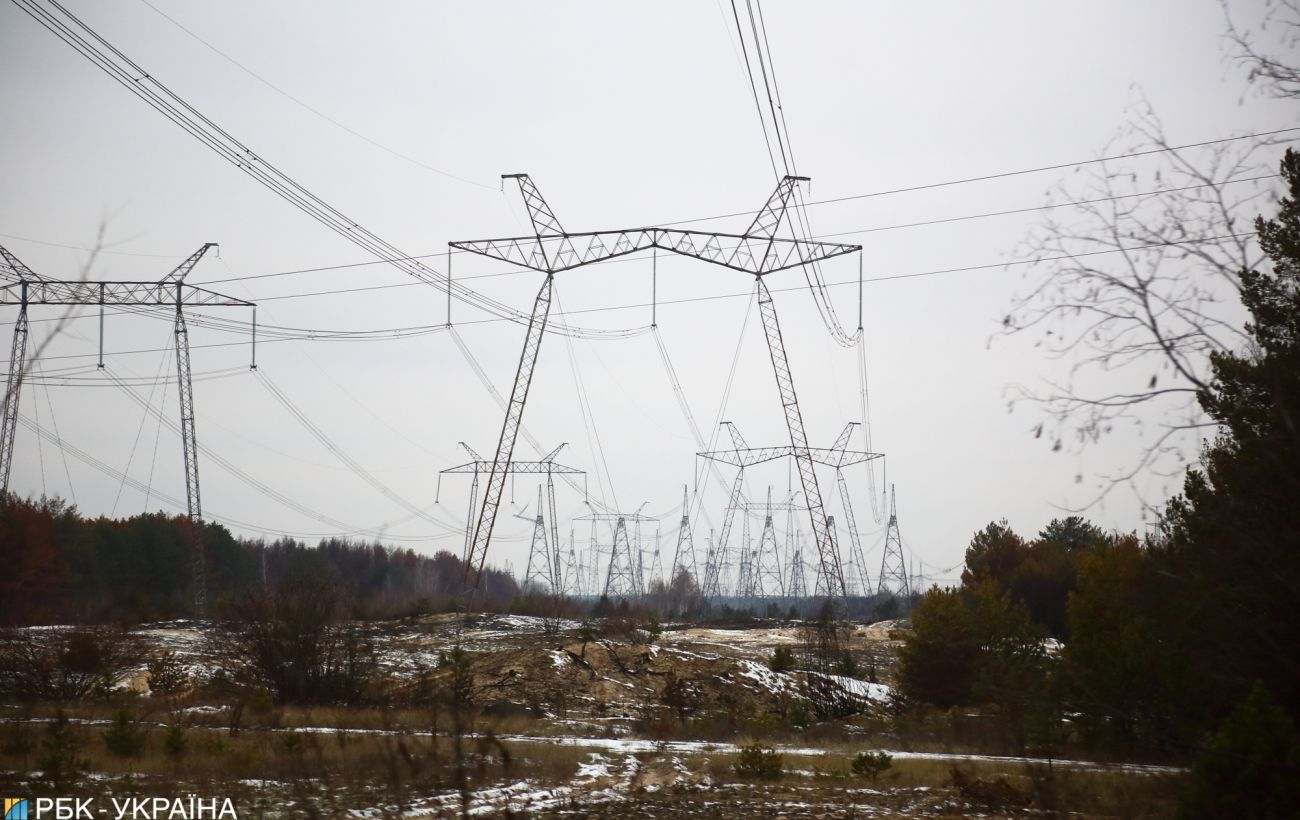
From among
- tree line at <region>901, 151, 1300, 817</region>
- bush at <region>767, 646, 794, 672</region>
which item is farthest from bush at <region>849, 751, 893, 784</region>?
bush at <region>767, 646, 794, 672</region>

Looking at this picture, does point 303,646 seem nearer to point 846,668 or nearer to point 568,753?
point 568,753

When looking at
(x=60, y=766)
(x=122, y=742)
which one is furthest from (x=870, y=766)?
(x=60, y=766)

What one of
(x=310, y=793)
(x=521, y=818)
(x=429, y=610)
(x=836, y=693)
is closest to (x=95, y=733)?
(x=310, y=793)

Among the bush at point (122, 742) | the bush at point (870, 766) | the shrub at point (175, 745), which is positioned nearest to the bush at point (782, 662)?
the bush at point (870, 766)

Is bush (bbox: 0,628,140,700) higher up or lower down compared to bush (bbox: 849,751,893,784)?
higher up

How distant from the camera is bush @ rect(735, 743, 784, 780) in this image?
61.9 feet

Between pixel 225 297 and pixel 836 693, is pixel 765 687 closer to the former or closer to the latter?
pixel 836 693

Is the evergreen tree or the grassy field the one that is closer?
the evergreen tree

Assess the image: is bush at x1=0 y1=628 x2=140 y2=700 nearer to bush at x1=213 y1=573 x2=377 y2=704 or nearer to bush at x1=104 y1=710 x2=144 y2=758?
bush at x1=213 y1=573 x2=377 y2=704

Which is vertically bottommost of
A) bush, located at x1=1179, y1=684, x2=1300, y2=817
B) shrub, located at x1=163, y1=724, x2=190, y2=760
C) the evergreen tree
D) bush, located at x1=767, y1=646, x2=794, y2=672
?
shrub, located at x1=163, y1=724, x2=190, y2=760

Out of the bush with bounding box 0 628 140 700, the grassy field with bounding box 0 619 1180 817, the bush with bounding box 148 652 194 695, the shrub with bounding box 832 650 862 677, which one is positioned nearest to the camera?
the grassy field with bounding box 0 619 1180 817

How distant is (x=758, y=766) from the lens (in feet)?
Result: 62.6

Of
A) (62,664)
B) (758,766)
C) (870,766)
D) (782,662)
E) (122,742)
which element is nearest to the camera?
(122,742)

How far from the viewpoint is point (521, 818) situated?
1323 cm
